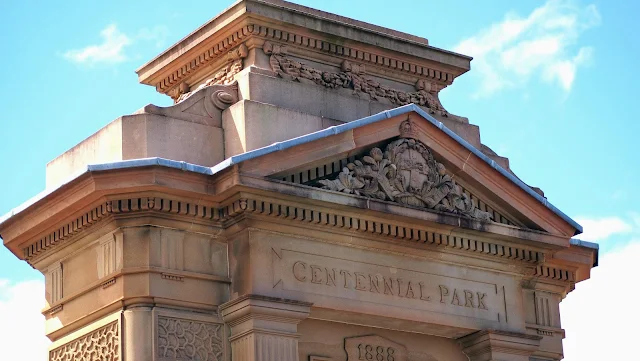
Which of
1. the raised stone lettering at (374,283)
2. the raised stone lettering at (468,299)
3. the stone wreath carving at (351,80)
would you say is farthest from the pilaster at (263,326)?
the stone wreath carving at (351,80)

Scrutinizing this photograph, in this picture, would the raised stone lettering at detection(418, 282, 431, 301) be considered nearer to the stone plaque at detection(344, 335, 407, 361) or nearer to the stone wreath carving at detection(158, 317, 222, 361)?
the stone plaque at detection(344, 335, 407, 361)

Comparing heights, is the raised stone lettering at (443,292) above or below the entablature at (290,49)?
below

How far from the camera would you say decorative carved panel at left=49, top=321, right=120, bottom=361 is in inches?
1056

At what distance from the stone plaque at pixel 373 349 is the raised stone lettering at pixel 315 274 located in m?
1.40

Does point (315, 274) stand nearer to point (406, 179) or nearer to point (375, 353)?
point (375, 353)

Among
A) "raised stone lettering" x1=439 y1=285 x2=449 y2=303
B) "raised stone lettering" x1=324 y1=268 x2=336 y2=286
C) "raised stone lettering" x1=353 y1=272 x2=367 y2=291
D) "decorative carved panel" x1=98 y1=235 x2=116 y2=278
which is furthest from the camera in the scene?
"raised stone lettering" x1=439 y1=285 x2=449 y2=303

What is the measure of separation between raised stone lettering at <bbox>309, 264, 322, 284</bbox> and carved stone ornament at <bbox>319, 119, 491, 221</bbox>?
4.12 feet

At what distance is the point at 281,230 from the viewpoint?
1085 inches

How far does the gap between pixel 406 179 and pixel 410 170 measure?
186mm

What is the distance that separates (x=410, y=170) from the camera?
2884 cm

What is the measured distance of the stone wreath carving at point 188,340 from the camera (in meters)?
26.7

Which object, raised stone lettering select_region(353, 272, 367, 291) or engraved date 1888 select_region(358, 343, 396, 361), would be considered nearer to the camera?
raised stone lettering select_region(353, 272, 367, 291)

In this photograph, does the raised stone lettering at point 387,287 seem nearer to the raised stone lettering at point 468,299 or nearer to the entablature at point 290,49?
the raised stone lettering at point 468,299

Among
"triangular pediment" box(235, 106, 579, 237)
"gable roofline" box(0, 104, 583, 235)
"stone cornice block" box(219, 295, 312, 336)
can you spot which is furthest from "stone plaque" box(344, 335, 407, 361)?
"gable roofline" box(0, 104, 583, 235)
